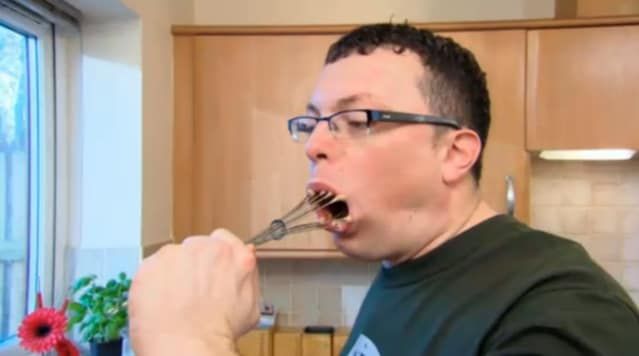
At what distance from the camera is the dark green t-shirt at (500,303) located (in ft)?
1.82

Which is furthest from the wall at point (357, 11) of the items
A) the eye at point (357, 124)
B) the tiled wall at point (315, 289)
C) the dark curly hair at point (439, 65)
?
the eye at point (357, 124)

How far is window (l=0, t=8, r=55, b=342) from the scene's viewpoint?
128 cm

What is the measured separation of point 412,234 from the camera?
80 centimetres

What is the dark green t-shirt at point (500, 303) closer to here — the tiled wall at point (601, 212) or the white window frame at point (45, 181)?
the white window frame at point (45, 181)

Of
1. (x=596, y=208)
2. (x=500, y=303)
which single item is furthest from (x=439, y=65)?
(x=596, y=208)

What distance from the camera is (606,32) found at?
1.65 metres

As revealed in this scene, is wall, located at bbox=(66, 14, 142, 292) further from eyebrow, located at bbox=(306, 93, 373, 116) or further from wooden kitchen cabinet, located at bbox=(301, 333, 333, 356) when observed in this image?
eyebrow, located at bbox=(306, 93, 373, 116)

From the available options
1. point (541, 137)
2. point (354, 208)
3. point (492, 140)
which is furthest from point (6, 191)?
point (541, 137)

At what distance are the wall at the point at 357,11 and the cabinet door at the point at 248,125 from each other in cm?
34

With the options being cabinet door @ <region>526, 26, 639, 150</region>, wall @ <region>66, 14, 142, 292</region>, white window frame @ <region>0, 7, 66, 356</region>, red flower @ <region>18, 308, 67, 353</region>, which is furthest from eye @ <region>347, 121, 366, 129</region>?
cabinet door @ <region>526, 26, 639, 150</region>

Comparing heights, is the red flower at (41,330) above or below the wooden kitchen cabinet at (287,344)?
above

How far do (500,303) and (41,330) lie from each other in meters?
0.85

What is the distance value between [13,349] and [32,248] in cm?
23

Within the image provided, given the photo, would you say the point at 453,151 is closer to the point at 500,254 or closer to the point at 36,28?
the point at 500,254
